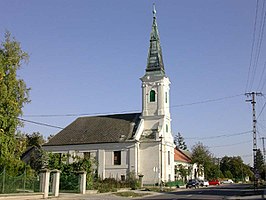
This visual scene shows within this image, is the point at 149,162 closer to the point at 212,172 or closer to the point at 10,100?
the point at 10,100

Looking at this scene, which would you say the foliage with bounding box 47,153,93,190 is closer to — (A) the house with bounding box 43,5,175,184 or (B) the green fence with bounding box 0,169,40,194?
(B) the green fence with bounding box 0,169,40,194

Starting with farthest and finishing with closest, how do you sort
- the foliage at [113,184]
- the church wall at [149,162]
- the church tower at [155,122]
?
the church tower at [155,122] < the church wall at [149,162] < the foliage at [113,184]

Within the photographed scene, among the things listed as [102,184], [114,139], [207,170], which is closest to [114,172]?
[114,139]

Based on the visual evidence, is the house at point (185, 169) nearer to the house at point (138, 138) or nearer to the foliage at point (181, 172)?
the foliage at point (181, 172)

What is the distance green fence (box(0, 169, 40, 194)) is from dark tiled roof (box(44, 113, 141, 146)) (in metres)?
29.5

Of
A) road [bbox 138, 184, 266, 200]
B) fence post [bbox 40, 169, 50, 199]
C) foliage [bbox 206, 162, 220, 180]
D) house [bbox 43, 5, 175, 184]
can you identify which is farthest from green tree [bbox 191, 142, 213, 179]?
fence post [bbox 40, 169, 50, 199]

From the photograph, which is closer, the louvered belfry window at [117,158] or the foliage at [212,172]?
the louvered belfry window at [117,158]

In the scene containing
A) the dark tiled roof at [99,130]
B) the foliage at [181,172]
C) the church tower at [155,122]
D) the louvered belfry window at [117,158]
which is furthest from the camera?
the foliage at [181,172]

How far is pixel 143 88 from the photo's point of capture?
6116cm

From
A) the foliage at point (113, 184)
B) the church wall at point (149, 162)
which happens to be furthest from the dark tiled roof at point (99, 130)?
the foliage at point (113, 184)

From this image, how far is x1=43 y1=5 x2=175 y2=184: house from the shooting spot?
56906 mm

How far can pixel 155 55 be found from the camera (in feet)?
205

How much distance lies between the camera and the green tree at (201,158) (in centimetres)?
8589

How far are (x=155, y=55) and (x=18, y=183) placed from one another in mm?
39528
